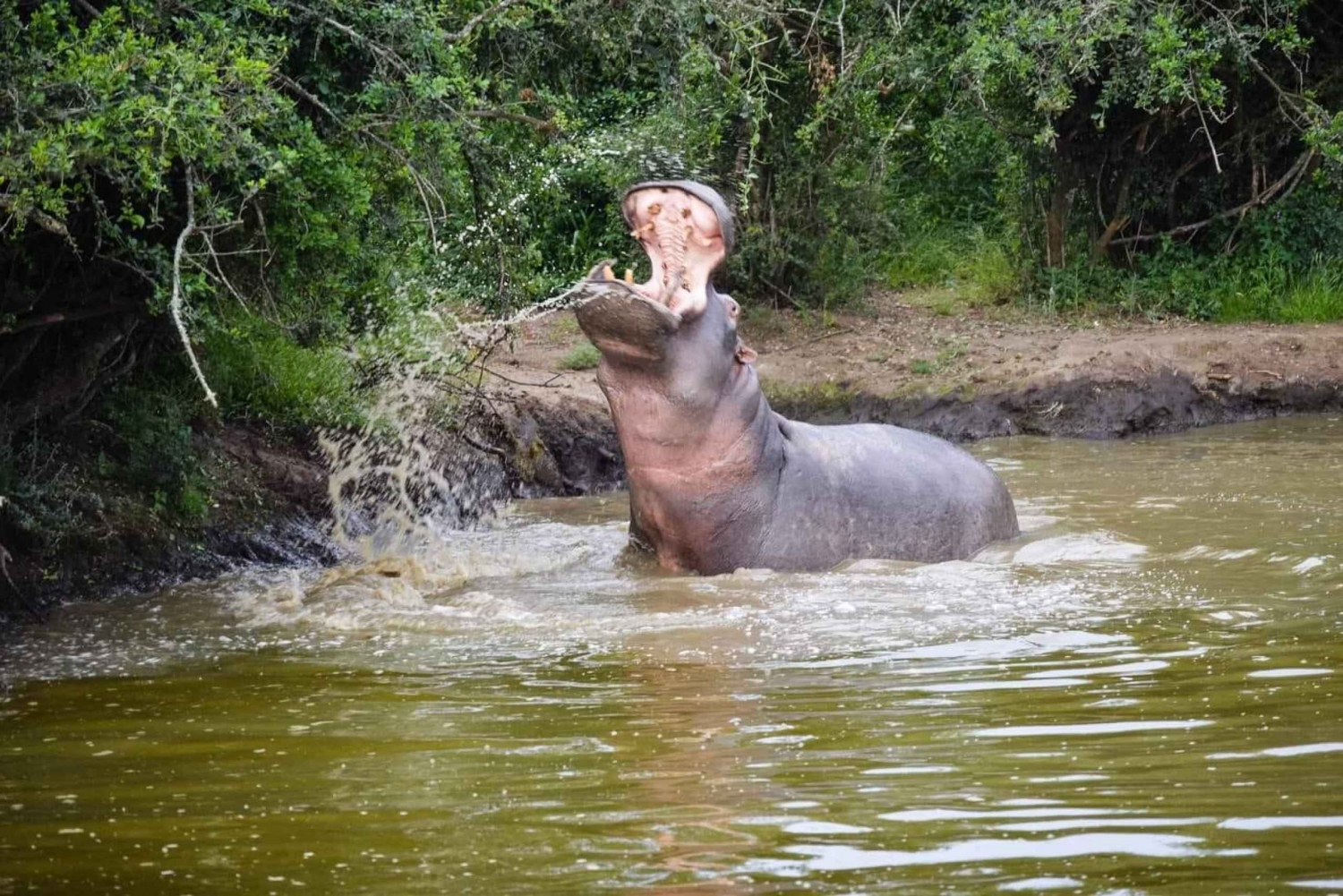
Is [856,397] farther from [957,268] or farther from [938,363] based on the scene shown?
[957,268]

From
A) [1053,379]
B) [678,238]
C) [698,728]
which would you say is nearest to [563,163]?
[678,238]

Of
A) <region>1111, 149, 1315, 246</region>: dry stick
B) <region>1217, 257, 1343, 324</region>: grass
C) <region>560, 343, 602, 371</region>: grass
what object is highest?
<region>1111, 149, 1315, 246</region>: dry stick

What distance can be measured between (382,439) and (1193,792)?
5.58 metres

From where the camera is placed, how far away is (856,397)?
11852mm

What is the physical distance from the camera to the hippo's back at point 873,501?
22.4 feet

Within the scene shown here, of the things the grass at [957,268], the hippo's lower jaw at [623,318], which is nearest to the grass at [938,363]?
the grass at [957,268]

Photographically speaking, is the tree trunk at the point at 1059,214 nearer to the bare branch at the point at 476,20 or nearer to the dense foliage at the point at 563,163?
the dense foliage at the point at 563,163

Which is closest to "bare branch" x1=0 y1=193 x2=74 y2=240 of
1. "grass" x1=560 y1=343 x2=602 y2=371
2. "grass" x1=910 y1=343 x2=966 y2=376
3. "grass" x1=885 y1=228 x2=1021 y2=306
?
"grass" x1=560 y1=343 x2=602 y2=371

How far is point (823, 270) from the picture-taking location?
44.5 feet

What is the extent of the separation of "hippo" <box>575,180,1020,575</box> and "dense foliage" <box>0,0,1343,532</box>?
0.99 metres

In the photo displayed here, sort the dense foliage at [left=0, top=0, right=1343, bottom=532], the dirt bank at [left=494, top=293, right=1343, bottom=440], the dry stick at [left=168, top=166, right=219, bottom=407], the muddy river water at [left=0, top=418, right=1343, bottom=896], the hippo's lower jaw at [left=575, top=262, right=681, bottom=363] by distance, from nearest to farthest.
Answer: the muddy river water at [left=0, top=418, right=1343, bottom=896], the dry stick at [left=168, top=166, right=219, bottom=407], the dense foliage at [left=0, top=0, right=1343, bottom=532], the hippo's lower jaw at [left=575, top=262, right=681, bottom=363], the dirt bank at [left=494, top=293, right=1343, bottom=440]

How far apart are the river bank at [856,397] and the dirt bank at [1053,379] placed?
0.01m

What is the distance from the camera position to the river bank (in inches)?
305

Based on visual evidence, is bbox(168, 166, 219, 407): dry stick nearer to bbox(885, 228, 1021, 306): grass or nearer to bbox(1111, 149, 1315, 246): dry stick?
bbox(885, 228, 1021, 306): grass
